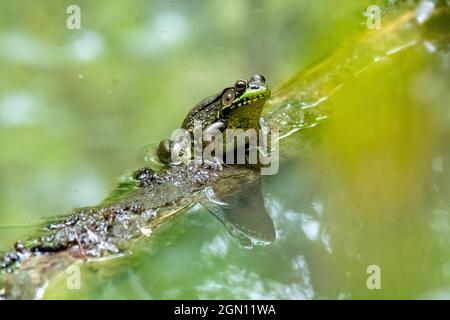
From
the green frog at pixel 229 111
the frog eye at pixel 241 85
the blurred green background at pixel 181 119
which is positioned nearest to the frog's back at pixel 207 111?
the green frog at pixel 229 111

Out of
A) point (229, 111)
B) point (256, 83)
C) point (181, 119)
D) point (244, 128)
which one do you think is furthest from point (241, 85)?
point (181, 119)

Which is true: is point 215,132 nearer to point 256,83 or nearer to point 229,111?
point 229,111

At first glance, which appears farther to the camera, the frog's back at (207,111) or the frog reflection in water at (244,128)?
the frog's back at (207,111)

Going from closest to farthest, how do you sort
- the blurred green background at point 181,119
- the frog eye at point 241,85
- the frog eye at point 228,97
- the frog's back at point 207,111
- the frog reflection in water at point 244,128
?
1. the blurred green background at point 181,119
2. the frog reflection in water at point 244,128
3. the frog eye at point 241,85
4. the frog eye at point 228,97
5. the frog's back at point 207,111

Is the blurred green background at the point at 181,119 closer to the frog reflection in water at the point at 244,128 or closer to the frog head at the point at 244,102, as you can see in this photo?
the frog reflection in water at the point at 244,128

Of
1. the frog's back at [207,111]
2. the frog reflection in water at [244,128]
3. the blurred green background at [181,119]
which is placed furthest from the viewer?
the frog's back at [207,111]

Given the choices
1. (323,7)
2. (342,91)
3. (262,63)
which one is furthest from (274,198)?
(323,7)
